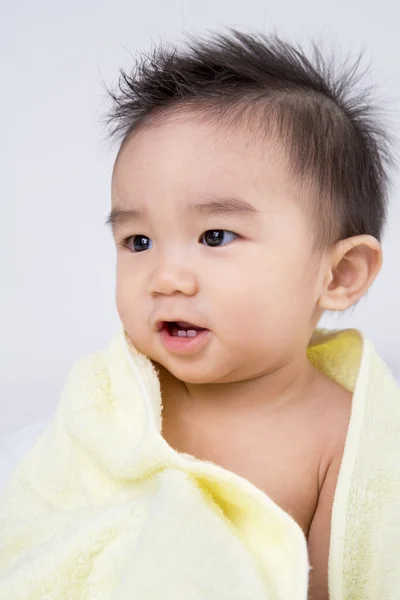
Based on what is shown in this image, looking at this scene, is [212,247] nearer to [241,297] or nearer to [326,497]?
[241,297]

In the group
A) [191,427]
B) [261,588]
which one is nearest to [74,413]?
[191,427]

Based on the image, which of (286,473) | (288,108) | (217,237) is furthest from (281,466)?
(288,108)

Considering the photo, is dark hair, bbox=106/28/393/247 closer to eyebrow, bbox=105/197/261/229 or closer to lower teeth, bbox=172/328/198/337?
eyebrow, bbox=105/197/261/229

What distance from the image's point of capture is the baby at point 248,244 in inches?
44.9

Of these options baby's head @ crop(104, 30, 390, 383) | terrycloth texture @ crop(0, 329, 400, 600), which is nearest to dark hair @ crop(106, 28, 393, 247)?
baby's head @ crop(104, 30, 390, 383)

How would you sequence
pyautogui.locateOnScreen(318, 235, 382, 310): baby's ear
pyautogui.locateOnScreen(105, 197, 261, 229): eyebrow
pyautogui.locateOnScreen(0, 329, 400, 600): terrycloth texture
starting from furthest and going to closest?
pyautogui.locateOnScreen(318, 235, 382, 310): baby's ear → pyautogui.locateOnScreen(105, 197, 261, 229): eyebrow → pyautogui.locateOnScreen(0, 329, 400, 600): terrycloth texture

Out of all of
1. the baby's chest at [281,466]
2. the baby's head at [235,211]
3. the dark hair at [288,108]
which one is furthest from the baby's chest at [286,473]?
the dark hair at [288,108]

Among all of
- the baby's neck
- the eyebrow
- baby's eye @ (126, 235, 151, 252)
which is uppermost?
the eyebrow

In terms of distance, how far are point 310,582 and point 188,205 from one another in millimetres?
547

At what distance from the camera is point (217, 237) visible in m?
1.15

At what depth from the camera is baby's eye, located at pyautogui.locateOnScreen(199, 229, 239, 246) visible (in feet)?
3.77

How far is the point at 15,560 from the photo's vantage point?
3.89 feet

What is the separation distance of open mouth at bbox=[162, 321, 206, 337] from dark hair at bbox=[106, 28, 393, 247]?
8.1 inches

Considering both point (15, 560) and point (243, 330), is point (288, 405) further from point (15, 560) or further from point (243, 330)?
point (15, 560)
